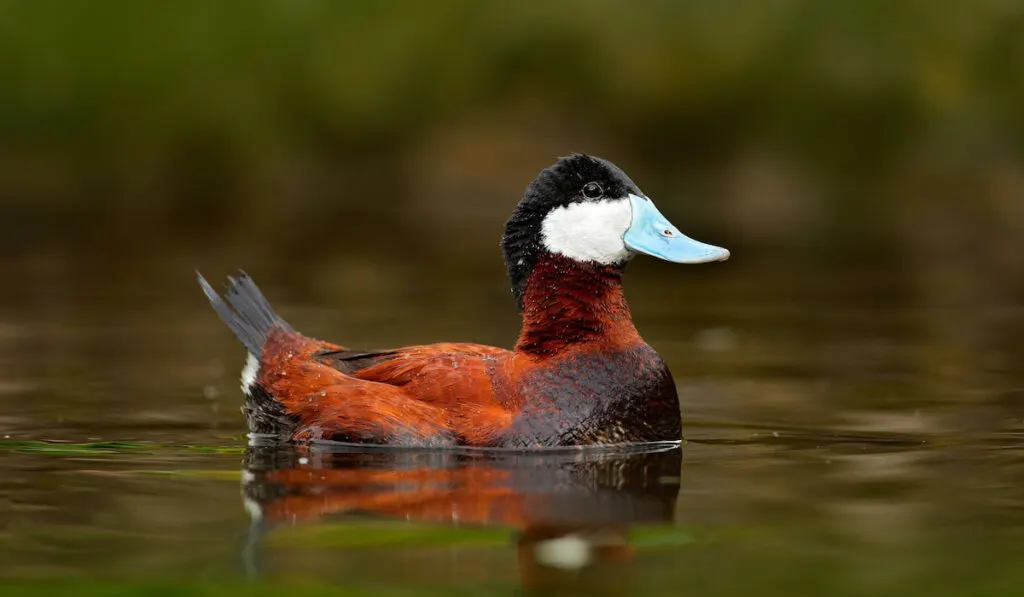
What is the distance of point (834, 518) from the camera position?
5301 millimetres

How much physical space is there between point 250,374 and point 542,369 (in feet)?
4.60

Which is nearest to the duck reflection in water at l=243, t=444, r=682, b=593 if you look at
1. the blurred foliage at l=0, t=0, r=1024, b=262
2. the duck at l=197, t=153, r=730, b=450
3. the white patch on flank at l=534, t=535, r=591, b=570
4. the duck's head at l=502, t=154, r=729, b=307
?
the white patch on flank at l=534, t=535, r=591, b=570

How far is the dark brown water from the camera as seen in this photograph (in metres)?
4.57

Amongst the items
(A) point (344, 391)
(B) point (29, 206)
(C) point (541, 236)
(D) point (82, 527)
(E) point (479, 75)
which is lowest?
(D) point (82, 527)

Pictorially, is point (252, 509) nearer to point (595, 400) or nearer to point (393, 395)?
point (393, 395)

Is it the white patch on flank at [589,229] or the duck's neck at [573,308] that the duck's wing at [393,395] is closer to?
the duck's neck at [573,308]

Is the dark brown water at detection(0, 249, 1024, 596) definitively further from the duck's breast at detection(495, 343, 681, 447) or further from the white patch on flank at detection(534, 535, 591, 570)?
the duck's breast at detection(495, 343, 681, 447)

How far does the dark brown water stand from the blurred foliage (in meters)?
10.7

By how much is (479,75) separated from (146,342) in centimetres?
1311

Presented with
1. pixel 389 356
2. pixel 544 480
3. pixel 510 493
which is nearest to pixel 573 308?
pixel 389 356

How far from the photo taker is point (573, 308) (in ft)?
22.7

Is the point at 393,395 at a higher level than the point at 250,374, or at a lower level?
lower

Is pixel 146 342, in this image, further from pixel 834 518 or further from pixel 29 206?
pixel 29 206

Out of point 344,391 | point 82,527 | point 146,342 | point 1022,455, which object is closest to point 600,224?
point 344,391
